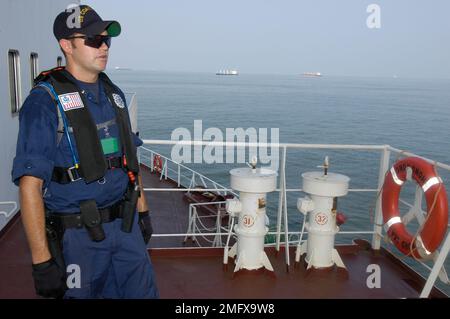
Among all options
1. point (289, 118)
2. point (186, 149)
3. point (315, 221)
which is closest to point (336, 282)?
point (315, 221)

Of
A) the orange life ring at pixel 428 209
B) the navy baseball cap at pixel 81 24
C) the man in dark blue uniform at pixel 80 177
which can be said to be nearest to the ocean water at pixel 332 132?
the orange life ring at pixel 428 209

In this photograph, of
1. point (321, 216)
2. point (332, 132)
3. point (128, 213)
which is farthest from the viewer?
point (332, 132)

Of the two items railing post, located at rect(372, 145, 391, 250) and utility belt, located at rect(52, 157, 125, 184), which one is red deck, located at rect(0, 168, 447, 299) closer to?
railing post, located at rect(372, 145, 391, 250)

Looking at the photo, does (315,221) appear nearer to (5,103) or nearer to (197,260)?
(197,260)

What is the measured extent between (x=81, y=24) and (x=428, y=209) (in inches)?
116

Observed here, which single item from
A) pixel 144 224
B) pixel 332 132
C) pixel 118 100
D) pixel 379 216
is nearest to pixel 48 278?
pixel 144 224

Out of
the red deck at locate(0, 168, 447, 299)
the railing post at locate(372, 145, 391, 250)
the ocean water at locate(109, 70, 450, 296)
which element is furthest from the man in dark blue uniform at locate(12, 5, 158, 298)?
the ocean water at locate(109, 70, 450, 296)

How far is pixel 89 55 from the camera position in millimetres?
1954

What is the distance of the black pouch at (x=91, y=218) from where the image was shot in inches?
75.7

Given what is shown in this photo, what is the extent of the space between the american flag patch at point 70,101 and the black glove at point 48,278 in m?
0.68

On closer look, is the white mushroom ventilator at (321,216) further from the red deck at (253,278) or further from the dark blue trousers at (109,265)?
the dark blue trousers at (109,265)

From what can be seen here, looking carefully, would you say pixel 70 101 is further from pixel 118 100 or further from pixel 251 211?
pixel 251 211

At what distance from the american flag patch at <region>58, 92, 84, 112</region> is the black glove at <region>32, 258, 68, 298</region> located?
2.24 feet

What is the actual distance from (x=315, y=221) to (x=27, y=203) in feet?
8.55
